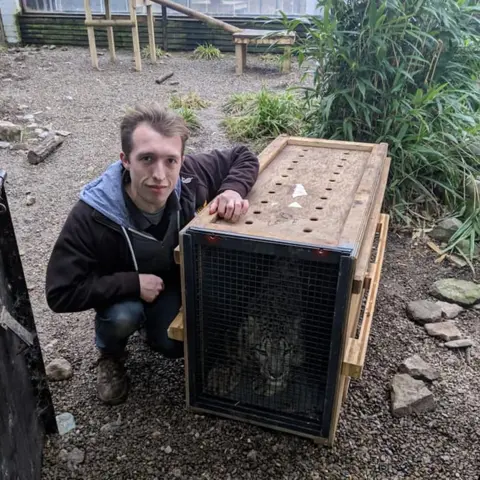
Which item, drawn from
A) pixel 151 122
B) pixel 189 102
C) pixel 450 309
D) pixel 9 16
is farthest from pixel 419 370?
pixel 9 16

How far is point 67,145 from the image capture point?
17.9 ft

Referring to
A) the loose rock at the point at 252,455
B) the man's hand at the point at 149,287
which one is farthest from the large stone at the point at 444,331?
the man's hand at the point at 149,287

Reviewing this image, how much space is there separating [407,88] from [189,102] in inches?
135

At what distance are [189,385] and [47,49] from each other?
31.1 feet

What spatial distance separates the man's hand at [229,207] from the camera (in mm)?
1873

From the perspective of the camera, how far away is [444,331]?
9.02ft

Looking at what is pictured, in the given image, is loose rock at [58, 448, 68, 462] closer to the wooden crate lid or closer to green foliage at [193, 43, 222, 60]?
the wooden crate lid

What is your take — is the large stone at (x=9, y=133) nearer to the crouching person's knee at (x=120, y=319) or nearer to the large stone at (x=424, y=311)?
the crouching person's knee at (x=120, y=319)

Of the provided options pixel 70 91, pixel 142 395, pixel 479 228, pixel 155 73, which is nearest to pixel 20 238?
pixel 142 395

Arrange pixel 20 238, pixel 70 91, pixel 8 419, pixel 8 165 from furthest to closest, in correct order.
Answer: pixel 70 91, pixel 8 165, pixel 20 238, pixel 8 419

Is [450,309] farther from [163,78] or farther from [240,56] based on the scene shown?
[240,56]

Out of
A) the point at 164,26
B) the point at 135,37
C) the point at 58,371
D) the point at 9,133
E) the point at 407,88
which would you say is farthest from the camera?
the point at 164,26

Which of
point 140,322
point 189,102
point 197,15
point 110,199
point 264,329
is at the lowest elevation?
point 189,102

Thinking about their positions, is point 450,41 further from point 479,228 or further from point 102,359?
point 102,359
